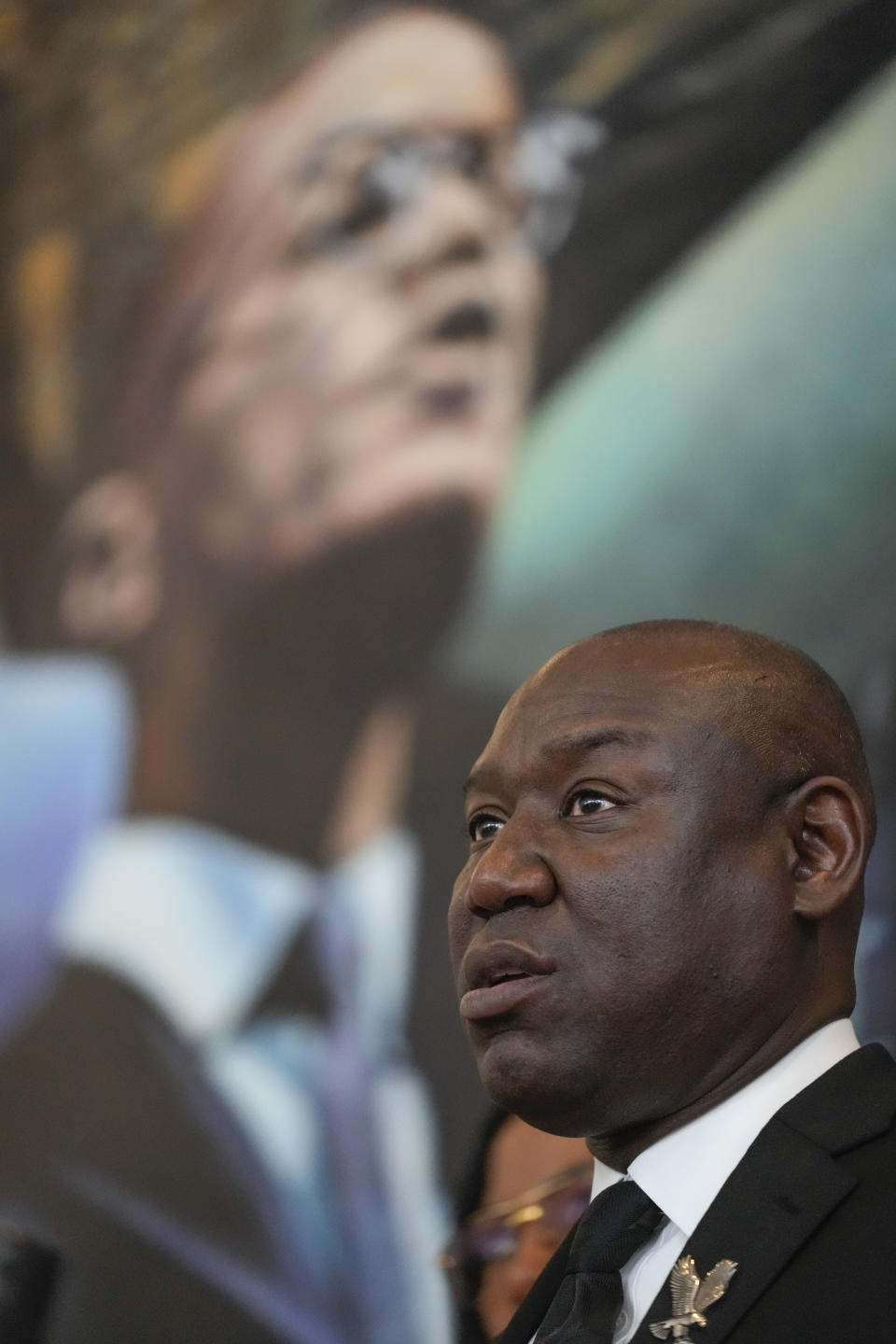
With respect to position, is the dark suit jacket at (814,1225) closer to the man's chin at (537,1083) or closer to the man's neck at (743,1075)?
the man's neck at (743,1075)

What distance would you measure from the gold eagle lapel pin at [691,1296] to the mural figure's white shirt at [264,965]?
2454 millimetres

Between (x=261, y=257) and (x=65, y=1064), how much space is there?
2.53 meters

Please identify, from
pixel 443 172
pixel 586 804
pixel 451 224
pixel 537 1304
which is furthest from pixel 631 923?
pixel 443 172

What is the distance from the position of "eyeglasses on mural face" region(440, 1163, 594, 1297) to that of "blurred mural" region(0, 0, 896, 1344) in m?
1.00

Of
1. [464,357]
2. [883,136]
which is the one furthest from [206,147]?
[883,136]

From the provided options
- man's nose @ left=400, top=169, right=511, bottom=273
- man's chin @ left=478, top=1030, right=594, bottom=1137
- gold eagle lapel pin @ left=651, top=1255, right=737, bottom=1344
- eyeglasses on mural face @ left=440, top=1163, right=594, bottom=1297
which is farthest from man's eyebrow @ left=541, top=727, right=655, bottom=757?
man's nose @ left=400, top=169, right=511, bottom=273

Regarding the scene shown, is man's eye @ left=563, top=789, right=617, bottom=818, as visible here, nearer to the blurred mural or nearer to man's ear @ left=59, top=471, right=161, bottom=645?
the blurred mural

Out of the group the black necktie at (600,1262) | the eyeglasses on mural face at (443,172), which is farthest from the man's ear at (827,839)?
the eyeglasses on mural face at (443,172)

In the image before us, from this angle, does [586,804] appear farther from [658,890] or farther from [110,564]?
[110,564]

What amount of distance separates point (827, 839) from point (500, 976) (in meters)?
0.39

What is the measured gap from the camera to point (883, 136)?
379cm

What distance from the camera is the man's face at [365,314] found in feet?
14.7

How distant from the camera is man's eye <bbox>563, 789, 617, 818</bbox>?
168 cm

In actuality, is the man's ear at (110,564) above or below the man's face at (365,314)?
below
